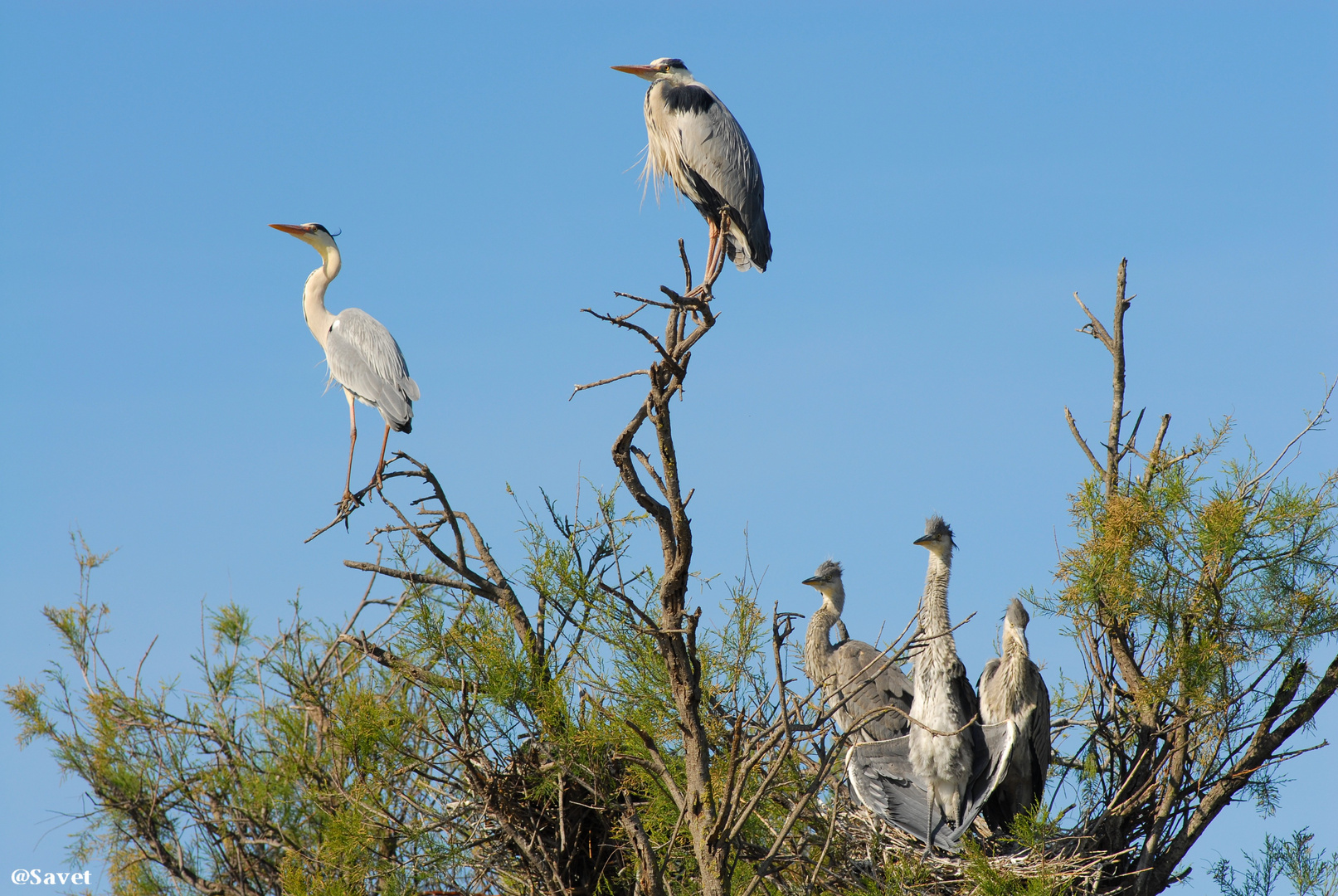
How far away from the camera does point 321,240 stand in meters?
7.66

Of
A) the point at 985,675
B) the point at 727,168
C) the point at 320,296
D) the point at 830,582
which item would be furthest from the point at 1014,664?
the point at 320,296

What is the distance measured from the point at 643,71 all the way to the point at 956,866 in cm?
433

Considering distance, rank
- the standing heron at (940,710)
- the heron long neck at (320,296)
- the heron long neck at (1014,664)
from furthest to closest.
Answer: the heron long neck at (320,296)
the heron long neck at (1014,664)
the standing heron at (940,710)

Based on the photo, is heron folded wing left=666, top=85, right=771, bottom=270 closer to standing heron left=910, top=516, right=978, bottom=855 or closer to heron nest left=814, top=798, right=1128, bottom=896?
standing heron left=910, top=516, right=978, bottom=855

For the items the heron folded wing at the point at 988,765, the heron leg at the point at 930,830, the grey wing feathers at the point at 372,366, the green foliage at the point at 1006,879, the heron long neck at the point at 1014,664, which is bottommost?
the green foliage at the point at 1006,879

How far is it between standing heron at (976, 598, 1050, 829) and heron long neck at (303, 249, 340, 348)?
4.03 metres

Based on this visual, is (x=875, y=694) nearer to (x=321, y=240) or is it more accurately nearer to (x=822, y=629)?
(x=822, y=629)

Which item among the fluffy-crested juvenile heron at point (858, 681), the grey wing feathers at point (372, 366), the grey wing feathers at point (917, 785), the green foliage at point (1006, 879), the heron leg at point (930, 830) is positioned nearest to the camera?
the green foliage at point (1006, 879)

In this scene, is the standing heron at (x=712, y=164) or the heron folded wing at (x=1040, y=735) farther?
the standing heron at (x=712, y=164)

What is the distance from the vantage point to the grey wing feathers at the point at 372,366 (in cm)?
636

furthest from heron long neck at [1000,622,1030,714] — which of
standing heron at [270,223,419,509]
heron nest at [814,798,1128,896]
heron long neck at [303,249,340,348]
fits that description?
heron long neck at [303,249,340,348]

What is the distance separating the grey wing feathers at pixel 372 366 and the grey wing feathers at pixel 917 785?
2.81m

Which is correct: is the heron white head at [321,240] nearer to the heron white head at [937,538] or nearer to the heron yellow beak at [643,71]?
the heron yellow beak at [643,71]

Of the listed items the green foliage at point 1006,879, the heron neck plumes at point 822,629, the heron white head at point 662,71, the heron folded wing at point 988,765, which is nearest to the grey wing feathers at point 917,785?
the heron folded wing at point 988,765
